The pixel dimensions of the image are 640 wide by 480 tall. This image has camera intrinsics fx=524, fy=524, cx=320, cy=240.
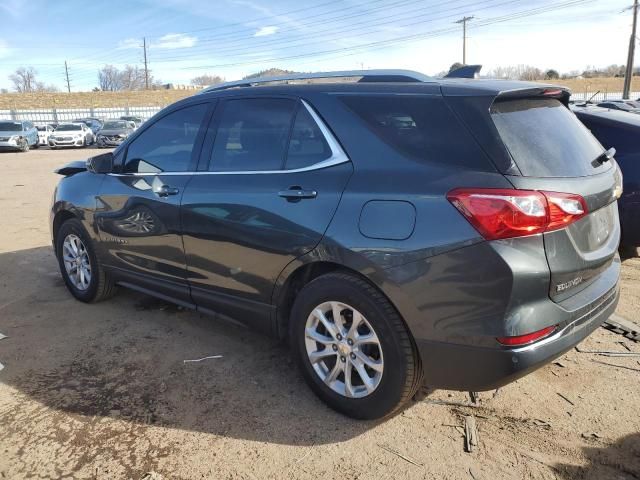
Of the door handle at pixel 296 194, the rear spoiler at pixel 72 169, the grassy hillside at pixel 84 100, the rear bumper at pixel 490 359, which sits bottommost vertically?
the rear bumper at pixel 490 359

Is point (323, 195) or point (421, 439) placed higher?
point (323, 195)

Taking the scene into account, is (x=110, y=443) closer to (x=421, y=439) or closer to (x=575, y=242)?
(x=421, y=439)

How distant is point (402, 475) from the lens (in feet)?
8.07

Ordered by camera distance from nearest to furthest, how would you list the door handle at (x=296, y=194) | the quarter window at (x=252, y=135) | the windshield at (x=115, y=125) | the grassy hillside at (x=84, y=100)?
the door handle at (x=296, y=194)
the quarter window at (x=252, y=135)
the windshield at (x=115, y=125)
the grassy hillside at (x=84, y=100)

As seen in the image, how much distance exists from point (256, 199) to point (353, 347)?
103 cm

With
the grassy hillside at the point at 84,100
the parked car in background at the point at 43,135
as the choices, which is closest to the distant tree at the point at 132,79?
the grassy hillside at the point at 84,100

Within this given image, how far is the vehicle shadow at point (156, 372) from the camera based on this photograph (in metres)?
2.91

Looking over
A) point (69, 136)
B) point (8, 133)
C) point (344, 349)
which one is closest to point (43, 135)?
point (69, 136)

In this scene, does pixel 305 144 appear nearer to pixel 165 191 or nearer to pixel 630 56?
pixel 165 191

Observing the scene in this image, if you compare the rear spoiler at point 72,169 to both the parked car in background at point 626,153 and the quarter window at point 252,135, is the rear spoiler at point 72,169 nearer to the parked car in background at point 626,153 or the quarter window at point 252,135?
the quarter window at point 252,135

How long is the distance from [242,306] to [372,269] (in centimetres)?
112

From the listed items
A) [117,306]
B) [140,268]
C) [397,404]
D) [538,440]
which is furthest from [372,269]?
[117,306]

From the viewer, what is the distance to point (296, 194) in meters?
2.90

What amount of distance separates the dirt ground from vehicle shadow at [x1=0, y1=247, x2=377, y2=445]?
0.04 feet
